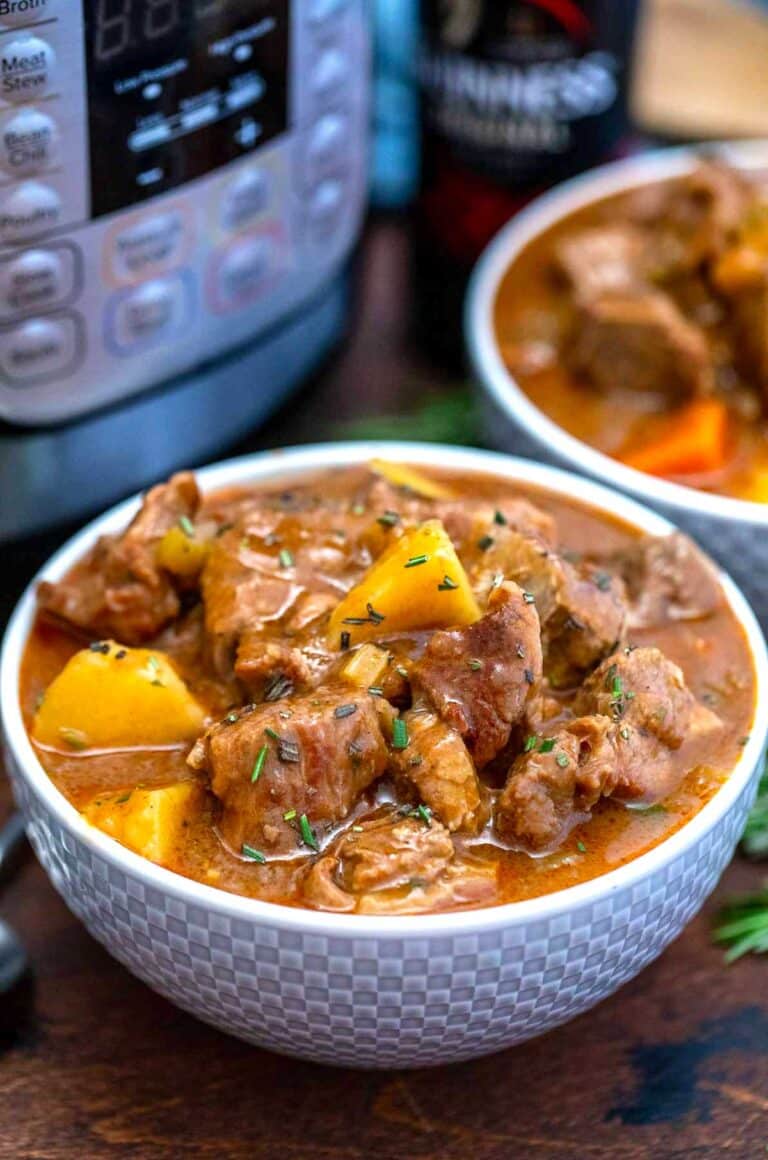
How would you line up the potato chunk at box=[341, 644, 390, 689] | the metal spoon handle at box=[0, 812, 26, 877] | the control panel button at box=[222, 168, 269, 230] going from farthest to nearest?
1. the control panel button at box=[222, 168, 269, 230]
2. the metal spoon handle at box=[0, 812, 26, 877]
3. the potato chunk at box=[341, 644, 390, 689]

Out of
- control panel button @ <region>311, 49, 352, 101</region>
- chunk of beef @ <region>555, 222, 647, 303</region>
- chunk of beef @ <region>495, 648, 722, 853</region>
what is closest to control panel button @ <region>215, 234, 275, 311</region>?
control panel button @ <region>311, 49, 352, 101</region>

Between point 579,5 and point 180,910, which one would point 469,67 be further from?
point 180,910

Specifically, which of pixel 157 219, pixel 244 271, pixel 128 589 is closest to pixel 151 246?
pixel 157 219

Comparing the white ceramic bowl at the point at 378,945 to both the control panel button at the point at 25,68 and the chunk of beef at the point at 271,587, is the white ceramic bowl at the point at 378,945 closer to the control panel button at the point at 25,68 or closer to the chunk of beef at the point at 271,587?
the chunk of beef at the point at 271,587

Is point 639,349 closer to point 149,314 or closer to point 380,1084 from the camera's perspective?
point 149,314

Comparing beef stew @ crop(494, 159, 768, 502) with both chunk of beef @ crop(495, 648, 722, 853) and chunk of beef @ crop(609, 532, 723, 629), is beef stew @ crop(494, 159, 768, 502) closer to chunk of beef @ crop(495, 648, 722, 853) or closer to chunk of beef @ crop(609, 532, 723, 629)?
chunk of beef @ crop(609, 532, 723, 629)
